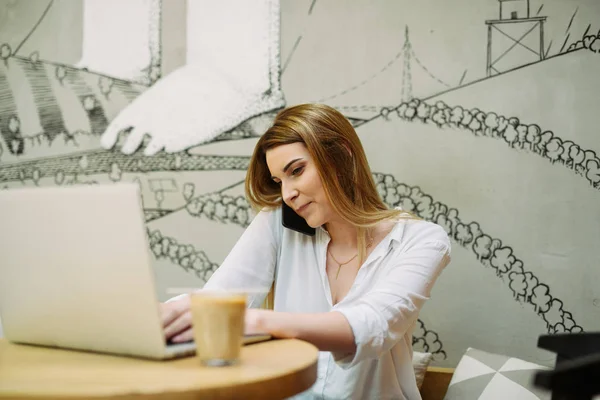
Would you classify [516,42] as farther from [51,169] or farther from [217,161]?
[51,169]

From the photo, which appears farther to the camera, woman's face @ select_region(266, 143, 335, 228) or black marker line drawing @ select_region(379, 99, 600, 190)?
black marker line drawing @ select_region(379, 99, 600, 190)

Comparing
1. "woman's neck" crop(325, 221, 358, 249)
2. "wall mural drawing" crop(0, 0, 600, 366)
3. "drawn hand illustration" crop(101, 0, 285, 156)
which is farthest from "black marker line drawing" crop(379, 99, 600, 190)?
"woman's neck" crop(325, 221, 358, 249)

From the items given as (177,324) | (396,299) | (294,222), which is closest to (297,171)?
(294,222)

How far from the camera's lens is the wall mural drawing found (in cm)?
219

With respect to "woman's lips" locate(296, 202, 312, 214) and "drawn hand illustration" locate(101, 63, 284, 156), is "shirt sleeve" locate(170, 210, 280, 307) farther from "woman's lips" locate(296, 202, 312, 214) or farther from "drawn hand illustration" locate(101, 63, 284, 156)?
"drawn hand illustration" locate(101, 63, 284, 156)

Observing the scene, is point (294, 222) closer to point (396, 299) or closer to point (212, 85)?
point (396, 299)

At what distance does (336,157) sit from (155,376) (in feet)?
3.40

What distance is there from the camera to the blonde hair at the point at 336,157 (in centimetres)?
174

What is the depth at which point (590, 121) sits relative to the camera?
7.12 feet

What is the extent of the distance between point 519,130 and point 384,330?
123 cm

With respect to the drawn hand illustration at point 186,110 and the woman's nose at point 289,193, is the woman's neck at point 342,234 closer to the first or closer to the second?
the woman's nose at point 289,193

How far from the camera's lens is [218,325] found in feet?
2.97

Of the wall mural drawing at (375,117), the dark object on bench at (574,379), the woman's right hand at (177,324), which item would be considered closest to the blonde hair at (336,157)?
the wall mural drawing at (375,117)


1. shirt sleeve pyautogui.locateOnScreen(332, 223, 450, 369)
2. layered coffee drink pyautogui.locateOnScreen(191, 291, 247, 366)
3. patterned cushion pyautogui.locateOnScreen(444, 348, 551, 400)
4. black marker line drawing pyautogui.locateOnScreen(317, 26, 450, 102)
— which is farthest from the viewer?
black marker line drawing pyautogui.locateOnScreen(317, 26, 450, 102)
